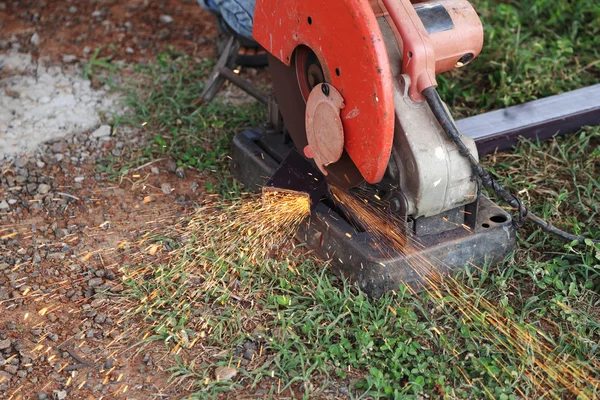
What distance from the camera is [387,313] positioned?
2.85m

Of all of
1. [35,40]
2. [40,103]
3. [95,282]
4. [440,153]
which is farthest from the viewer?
[35,40]

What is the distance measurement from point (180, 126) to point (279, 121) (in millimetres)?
751

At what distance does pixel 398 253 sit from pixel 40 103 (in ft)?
7.46

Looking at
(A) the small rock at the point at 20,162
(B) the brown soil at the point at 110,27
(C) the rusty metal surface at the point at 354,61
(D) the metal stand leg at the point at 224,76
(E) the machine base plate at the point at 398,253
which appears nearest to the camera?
(C) the rusty metal surface at the point at 354,61

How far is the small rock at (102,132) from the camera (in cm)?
394

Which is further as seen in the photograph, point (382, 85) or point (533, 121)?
point (533, 121)

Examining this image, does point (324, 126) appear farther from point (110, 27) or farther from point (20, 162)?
point (110, 27)

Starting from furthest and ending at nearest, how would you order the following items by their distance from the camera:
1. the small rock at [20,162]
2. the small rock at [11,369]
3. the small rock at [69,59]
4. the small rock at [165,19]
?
the small rock at [165,19] < the small rock at [69,59] < the small rock at [20,162] < the small rock at [11,369]

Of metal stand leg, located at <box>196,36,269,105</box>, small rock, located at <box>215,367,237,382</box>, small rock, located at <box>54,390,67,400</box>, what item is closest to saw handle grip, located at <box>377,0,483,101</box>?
small rock, located at <box>215,367,237,382</box>

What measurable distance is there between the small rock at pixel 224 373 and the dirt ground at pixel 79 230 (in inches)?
5.7

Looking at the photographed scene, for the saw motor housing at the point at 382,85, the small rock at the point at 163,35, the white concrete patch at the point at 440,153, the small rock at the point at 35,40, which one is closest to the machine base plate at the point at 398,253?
the saw motor housing at the point at 382,85

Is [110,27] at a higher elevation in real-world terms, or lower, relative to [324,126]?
lower

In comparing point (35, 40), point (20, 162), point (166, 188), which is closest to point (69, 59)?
point (35, 40)

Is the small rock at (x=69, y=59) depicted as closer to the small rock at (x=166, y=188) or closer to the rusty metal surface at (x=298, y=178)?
the small rock at (x=166, y=188)
